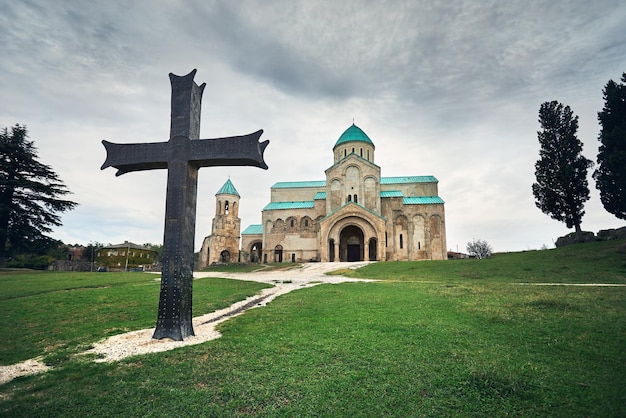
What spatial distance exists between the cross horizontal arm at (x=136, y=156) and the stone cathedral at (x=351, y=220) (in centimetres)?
2926

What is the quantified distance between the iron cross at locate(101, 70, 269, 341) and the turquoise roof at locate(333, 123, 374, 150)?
118 ft

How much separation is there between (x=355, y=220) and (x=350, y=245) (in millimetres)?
5612

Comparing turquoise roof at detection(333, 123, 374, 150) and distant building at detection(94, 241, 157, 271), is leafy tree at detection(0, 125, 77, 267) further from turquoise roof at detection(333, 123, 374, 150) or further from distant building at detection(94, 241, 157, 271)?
turquoise roof at detection(333, 123, 374, 150)

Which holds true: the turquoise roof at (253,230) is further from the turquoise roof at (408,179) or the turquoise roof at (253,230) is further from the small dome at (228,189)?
the turquoise roof at (408,179)

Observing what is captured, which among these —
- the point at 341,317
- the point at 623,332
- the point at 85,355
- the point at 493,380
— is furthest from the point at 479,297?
the point at 85,355

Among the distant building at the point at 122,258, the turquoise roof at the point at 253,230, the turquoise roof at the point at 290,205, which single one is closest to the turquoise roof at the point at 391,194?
the turquoise roof at the point at 290,205

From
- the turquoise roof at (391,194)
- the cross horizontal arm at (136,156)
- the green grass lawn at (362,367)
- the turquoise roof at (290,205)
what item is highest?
the turquoise roof at (391,194)

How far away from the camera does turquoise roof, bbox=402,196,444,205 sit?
40794mm

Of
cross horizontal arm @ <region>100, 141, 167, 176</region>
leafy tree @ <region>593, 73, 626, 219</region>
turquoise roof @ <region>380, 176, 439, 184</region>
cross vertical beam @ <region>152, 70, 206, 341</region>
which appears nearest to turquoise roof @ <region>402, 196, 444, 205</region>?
turquoise roof @ <region>380, 176, 439, 184</region>

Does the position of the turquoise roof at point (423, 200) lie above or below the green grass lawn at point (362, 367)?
above

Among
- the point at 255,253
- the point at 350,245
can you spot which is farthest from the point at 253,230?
the point at 350,245

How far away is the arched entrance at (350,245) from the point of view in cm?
4103

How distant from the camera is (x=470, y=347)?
5.94m

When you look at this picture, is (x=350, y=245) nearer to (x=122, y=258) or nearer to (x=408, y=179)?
(x=408, y=179)
